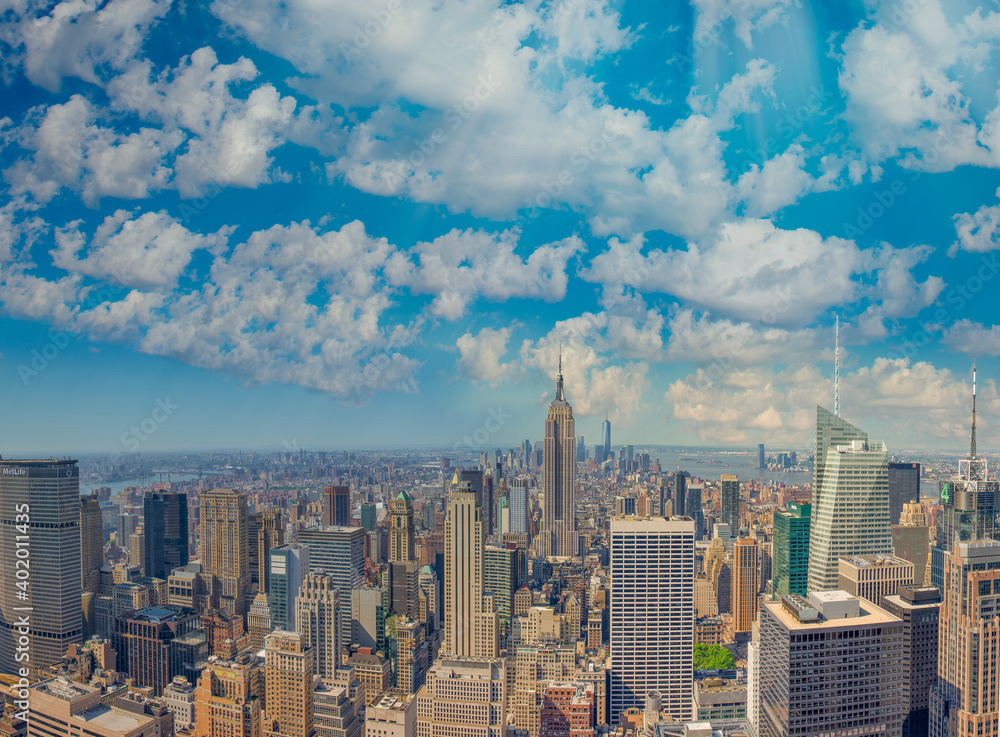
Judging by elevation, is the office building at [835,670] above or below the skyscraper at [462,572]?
above

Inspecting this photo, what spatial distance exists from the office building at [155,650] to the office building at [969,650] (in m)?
10.9

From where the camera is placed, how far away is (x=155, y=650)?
12.8 meters

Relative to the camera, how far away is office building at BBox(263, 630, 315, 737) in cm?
990

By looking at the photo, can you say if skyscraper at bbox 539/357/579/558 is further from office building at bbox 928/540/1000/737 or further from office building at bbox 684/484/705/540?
office building at bbox 928/540/1000/737

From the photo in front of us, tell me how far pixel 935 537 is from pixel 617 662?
18.9 ft

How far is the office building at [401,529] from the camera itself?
1800 cm

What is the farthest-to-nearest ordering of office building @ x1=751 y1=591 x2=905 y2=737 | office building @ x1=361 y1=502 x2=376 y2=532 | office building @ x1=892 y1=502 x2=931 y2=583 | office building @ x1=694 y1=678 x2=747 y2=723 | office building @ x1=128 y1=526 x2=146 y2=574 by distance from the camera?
office building @ x1=361 y1=502 x2=376 y2=532 < office building @ x1=128 y1=526 x2=146 y2=574 < office building @ x1=892 y1=502 x2=931 y2=583 < office building @ x1=694 y1=678 x2=747 y2=723 < office building @ x1=751 y1=591 x2=905 y2=737

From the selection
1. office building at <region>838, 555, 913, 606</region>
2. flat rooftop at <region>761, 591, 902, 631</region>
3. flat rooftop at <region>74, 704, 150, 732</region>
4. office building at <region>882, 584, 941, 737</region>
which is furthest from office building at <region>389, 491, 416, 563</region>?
flat rooftop at <region>761, 591, 902, 631</region>

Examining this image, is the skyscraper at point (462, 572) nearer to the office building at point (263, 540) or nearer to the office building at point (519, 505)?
the office building at point (263, 540)

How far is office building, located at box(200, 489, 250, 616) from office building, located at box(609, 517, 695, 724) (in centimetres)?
815

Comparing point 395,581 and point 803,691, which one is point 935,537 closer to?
point 803,691

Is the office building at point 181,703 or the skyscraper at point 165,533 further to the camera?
the skyscraper at point 165,533

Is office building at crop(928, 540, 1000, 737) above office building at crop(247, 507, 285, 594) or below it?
above

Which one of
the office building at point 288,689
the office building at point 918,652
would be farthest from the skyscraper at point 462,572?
the office building at point 918,652
